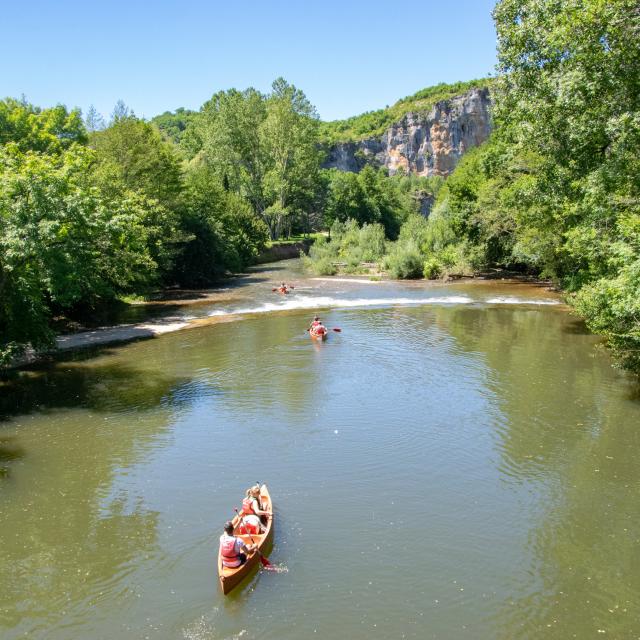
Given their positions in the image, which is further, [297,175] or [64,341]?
[297,175]

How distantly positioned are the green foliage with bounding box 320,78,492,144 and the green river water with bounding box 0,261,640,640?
140 m

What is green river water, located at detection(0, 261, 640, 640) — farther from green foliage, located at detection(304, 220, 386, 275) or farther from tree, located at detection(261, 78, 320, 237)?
tree, located at detection(261, 78, 320, 237)

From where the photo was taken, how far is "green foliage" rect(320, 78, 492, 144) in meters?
166

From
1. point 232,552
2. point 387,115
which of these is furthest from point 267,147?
point 387,115

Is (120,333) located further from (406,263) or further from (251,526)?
(406,263)

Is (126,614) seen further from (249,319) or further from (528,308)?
(528,308)

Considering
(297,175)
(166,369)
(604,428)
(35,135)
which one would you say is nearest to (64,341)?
(166,369)

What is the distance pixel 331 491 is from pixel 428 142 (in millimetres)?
161822

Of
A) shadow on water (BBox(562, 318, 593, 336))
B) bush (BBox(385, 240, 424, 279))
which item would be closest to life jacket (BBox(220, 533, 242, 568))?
shadow on water (BBox(562, 318, 593, 336))

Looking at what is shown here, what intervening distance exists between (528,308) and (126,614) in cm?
3353

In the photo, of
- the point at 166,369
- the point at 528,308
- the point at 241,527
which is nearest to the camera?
the point at 241,527

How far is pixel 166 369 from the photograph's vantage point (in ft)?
85.4

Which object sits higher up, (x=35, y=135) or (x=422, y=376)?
(x=35, y=135)

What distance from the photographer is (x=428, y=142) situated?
16488cm
